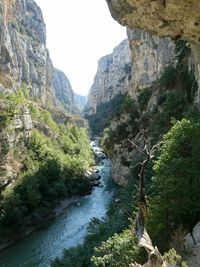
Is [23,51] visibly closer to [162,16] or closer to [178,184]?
[162,16]

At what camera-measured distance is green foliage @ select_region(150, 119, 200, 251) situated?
20188mm

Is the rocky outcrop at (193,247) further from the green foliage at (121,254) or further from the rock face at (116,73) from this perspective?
the rock face at (116,73)

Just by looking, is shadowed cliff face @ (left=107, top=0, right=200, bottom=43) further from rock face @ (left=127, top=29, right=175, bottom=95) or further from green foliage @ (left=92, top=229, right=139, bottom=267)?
rock face @ (left=127, top=29, right=175, bottom=95)

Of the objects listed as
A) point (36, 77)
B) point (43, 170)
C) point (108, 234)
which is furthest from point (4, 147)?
point (36, 77)

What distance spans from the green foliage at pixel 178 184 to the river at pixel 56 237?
654 inches

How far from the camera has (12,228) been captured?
141ft

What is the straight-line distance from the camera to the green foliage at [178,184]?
2019cm

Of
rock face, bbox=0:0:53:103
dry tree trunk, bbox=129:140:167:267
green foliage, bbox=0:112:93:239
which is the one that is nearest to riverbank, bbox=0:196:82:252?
green foliage, bbox=0:112:93:239

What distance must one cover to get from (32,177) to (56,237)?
38.4ft

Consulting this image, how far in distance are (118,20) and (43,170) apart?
123ft

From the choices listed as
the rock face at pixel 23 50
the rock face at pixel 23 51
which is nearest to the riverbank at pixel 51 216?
the rock face at pixel 23 51

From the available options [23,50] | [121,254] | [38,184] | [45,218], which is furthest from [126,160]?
[23,50]

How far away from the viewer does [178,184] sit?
20125mm

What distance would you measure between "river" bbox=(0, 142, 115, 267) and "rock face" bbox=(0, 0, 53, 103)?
28.5m
